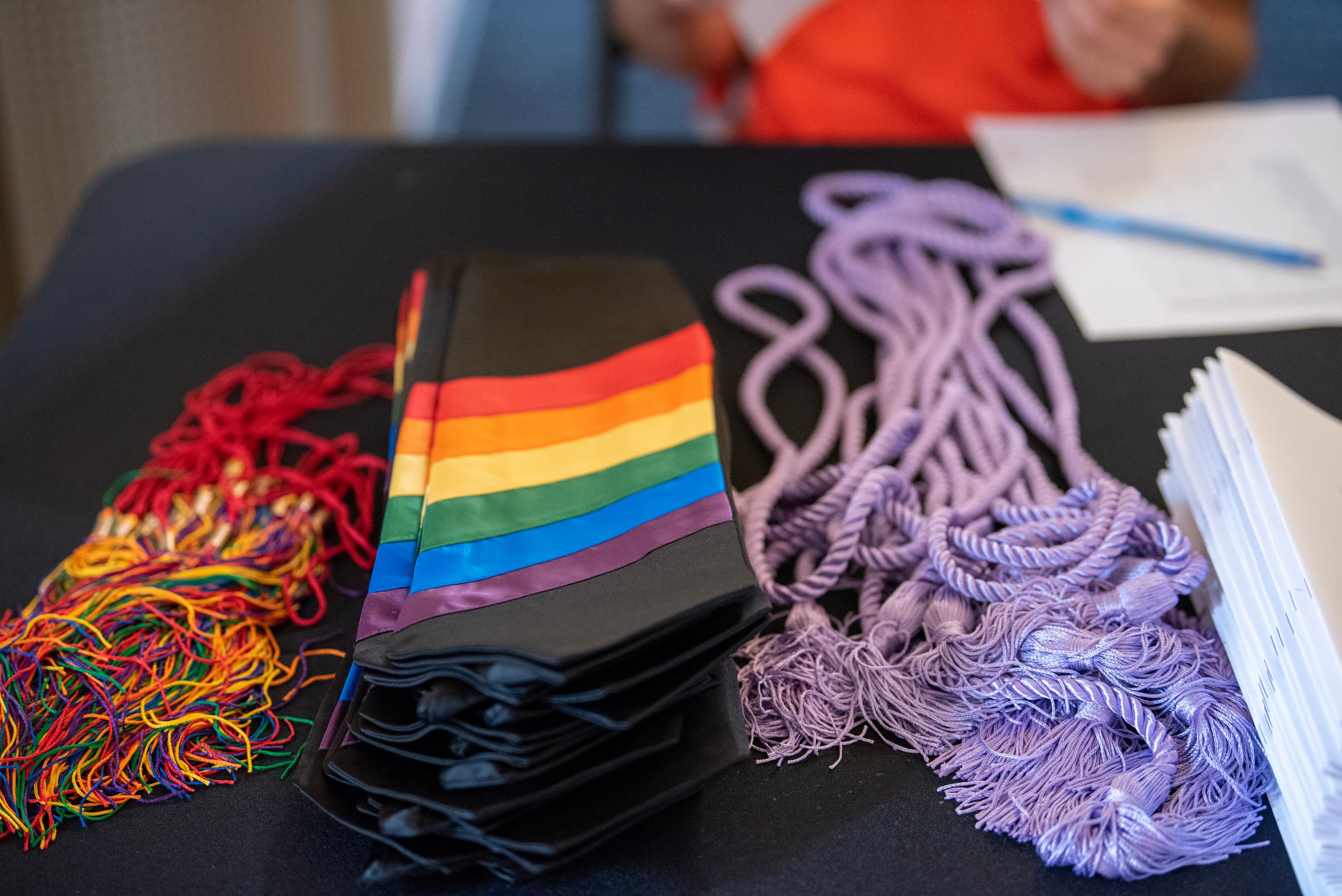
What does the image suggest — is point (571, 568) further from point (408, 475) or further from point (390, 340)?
point (390, 340)

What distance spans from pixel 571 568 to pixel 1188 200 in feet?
2.55

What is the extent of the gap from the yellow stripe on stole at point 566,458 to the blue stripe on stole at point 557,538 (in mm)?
38

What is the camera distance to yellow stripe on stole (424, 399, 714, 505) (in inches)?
27.1

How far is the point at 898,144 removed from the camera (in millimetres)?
1154

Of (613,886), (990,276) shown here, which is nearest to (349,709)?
(613,886)

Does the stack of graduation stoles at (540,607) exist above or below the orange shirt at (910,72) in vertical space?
below

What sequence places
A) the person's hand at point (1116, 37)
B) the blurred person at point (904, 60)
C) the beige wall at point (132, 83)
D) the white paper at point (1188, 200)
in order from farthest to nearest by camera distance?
the beige wall at point (132, 83), the blurred person at point (904, 60), the person's hand at point (1116, 37), the white paper at point (1188, 200)

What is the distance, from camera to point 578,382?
0.76 metres

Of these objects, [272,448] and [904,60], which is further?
[904,60]

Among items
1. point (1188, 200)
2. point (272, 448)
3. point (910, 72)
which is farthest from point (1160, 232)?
point (272, 448)

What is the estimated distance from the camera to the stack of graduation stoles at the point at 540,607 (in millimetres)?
548

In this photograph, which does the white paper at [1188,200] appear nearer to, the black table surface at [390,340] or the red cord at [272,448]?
the black table surface at [390,340]

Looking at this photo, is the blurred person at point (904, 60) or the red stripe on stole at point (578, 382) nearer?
the red stripe on stole at point (578, 382)

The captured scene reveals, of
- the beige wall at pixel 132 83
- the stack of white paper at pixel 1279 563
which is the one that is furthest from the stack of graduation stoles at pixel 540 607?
the beige wall at pixel 132 83
